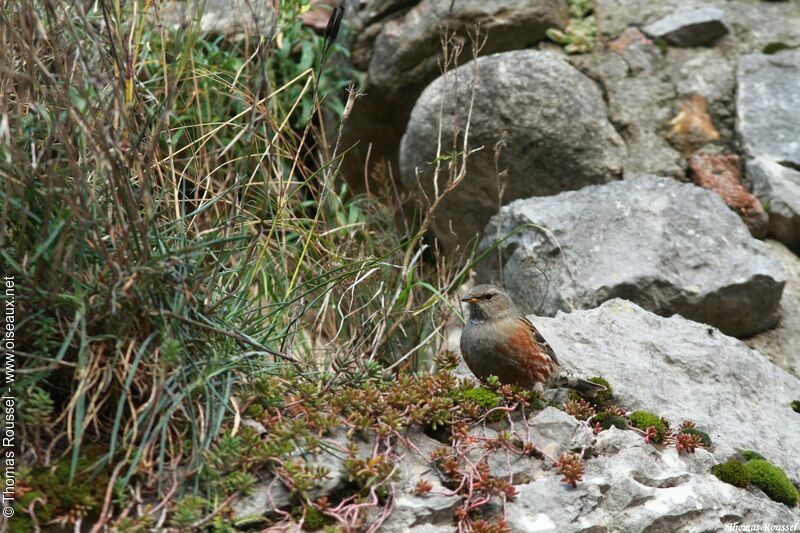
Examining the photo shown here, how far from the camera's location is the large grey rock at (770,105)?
259 inches

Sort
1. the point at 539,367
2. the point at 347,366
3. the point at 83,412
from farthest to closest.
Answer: the point at 539,367
the point at 347,366
the point at 83,412

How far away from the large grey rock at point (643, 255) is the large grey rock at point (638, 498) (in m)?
1.73

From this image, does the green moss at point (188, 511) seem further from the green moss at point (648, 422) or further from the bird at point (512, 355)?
the green moss at point (648, 422)

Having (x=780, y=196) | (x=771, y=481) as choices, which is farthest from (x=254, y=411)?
(x=780, y=196)

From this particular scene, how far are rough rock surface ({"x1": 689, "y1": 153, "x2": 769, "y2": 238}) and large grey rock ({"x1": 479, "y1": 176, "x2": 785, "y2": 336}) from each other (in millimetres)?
430

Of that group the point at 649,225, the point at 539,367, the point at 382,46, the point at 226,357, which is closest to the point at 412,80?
the point at 382,46

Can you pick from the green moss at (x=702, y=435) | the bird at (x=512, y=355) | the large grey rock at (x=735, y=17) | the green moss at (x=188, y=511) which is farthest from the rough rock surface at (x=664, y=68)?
the green moss at (x=188, y=511)

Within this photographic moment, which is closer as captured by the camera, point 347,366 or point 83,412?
point 83,412

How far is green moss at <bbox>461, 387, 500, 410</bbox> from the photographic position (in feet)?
12.7

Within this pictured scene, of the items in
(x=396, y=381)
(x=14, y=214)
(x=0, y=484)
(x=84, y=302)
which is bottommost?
(x=396, y=381)

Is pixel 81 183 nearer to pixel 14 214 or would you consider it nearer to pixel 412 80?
pixel 14 214

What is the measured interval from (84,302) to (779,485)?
3.00 m

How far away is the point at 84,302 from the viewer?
309 cm

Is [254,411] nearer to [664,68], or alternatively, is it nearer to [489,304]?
[489,304]
